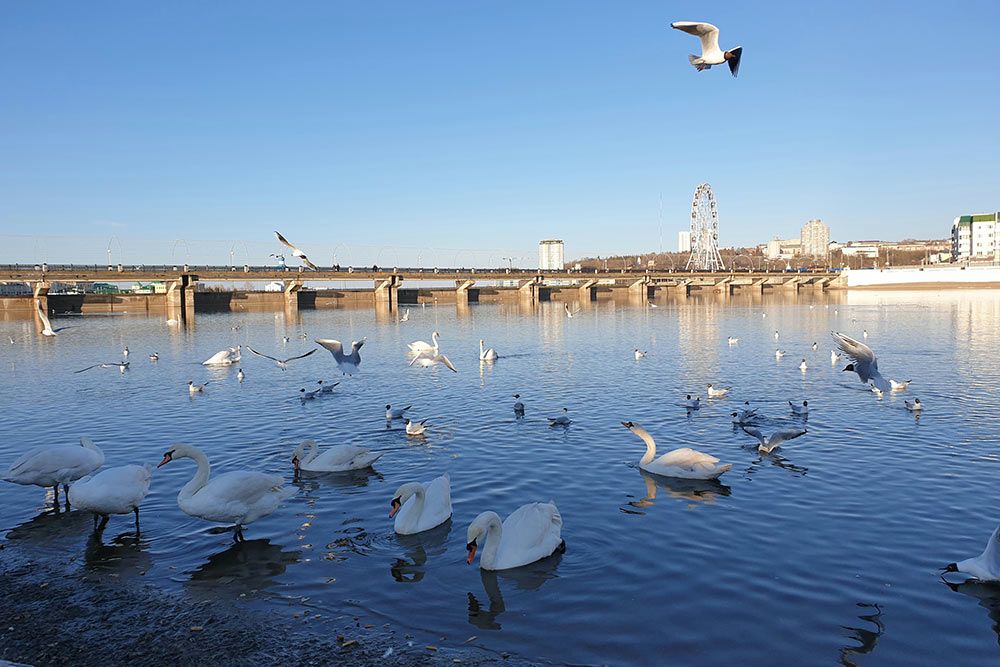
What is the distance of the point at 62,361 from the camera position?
3891 centimetres

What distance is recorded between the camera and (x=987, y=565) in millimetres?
8844

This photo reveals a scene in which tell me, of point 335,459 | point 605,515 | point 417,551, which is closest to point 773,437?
point 605,515

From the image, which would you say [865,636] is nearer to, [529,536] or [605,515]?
[529,536]

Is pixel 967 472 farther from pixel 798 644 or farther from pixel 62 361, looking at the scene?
pixel 62 361

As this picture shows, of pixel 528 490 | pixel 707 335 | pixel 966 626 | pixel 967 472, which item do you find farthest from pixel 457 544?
pixel 707 335

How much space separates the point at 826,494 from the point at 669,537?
3961 millimetres

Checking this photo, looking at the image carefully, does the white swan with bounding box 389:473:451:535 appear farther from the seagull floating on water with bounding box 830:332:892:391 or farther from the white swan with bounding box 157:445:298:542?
the seagull floating on water with bounding box 830:332:892:391

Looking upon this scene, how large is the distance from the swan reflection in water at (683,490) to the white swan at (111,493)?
824 cm

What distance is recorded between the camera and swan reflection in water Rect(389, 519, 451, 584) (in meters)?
9.57

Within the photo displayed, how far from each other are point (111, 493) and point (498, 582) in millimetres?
6365

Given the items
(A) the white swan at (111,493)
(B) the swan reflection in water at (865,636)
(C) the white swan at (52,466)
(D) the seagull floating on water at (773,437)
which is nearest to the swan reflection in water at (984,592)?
(B) the swan reflection in water at (865,636)

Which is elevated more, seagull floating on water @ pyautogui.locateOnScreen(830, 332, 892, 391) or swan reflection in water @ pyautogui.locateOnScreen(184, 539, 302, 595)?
seagull floating on water @ pyautogui.locateOnScreen(830, 332, 892, 391)

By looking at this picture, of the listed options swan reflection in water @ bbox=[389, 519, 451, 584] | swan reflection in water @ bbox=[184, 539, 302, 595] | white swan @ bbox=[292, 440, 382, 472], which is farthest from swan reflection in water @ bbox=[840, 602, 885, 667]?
white swan @ bbox=[292, 440, 382, 472]

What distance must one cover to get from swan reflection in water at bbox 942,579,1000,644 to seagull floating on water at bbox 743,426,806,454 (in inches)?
229
